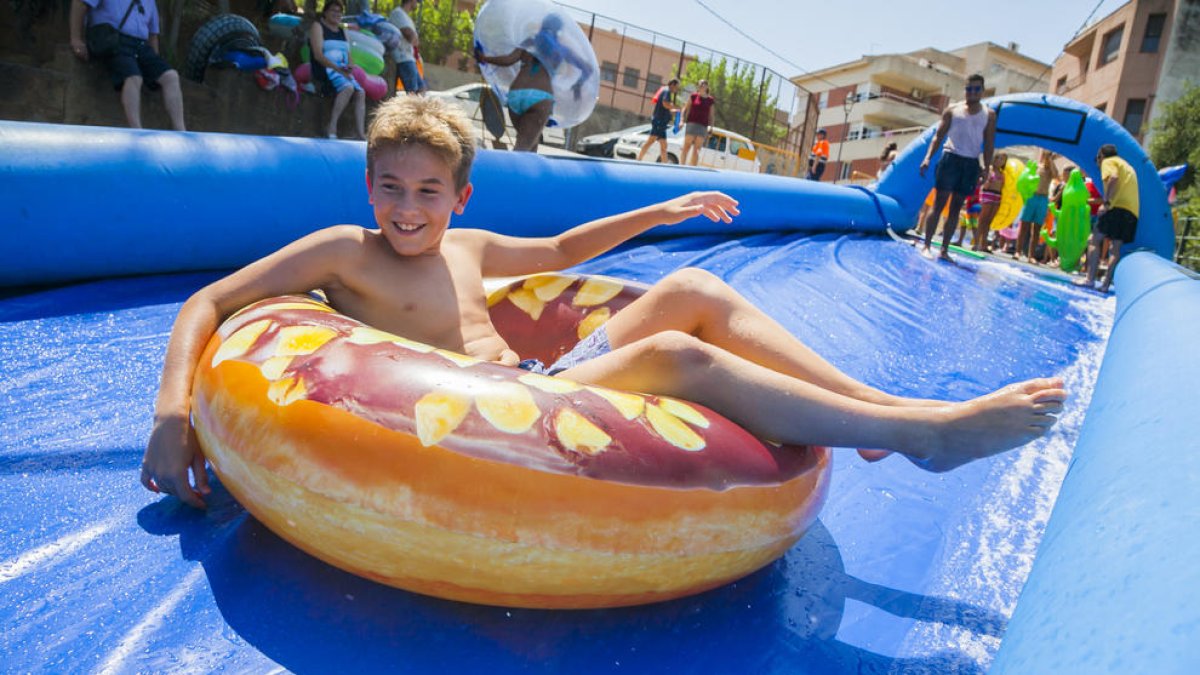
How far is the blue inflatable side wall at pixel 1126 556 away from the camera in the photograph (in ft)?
2.27

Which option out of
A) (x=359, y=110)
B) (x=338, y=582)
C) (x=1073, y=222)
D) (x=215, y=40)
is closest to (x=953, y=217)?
(x=1073, y=222)

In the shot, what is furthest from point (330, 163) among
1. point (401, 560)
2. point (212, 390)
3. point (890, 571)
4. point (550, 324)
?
point (890, 571)

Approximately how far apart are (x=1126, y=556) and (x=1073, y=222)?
8494 mm

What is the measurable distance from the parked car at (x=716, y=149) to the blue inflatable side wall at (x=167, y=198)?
990 centimetres

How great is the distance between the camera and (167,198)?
273cm

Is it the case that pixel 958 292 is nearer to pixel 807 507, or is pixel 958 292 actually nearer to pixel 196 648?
pixel 807 507

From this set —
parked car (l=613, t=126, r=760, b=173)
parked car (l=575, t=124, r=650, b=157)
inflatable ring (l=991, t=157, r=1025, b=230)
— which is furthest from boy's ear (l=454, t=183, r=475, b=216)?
parked car (l=575, t=124, r=650, b=157)

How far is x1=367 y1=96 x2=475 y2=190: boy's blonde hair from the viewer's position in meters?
1.60

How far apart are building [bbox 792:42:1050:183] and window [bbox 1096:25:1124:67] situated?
24.5ft

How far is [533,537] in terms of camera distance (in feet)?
3.62

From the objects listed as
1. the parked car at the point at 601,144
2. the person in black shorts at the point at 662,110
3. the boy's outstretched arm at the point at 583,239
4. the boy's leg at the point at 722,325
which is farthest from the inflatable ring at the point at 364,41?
the parked car at the point at 601,144

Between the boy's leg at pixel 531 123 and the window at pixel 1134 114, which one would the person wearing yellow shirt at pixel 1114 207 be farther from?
the window at pixel 1134 114

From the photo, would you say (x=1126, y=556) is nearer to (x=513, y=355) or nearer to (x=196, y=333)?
(x=513, y=355)

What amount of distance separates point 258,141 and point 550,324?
5.51 ft
